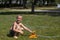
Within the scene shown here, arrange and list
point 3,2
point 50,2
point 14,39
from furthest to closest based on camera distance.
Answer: point 50,2, point 3,2, point 14,39

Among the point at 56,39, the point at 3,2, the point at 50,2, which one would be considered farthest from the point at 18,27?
the point at 50,2

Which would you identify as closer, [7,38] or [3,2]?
[7,38]

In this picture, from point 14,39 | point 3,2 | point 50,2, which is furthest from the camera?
point 50,2

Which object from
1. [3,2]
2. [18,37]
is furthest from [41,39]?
[3,2]

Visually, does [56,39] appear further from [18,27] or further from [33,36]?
[18,27]

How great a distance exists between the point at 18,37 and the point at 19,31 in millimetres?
204

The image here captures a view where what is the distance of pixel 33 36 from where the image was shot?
7.86 meters

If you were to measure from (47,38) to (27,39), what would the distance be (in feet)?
2.34

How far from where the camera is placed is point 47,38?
7.96 m

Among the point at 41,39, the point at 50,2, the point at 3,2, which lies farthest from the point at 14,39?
the point at 50,2

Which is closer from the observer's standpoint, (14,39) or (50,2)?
(14,39)

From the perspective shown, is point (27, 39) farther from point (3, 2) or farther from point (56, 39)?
point (3, 2)

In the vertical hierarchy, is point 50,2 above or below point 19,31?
below

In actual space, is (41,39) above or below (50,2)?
above
